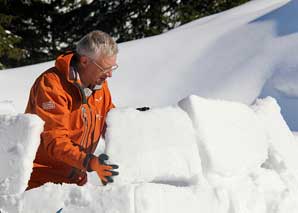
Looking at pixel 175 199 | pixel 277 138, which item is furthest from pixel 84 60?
pixel 277 138

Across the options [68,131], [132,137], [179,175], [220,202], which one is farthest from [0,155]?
[220,202]

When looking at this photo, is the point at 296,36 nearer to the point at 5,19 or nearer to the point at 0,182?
the point at 0,182

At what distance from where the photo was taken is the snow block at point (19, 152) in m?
2.79

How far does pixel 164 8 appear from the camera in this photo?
15.6m

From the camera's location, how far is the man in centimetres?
294

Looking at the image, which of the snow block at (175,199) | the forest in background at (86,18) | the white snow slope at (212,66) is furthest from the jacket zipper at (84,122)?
the forest in background at (86,18)

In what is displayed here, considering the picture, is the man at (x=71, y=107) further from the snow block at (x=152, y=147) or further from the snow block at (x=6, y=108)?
the snow block at (x=6, y=108)

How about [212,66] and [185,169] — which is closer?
[185,169]

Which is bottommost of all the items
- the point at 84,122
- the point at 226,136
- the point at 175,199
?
the point at 175,199

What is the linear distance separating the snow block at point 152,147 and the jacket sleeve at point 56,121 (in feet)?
0.49

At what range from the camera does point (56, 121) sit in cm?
300

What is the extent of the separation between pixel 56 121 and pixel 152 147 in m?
0.43

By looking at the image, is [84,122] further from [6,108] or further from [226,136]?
[6,108]

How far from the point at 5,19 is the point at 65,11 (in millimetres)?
2492
